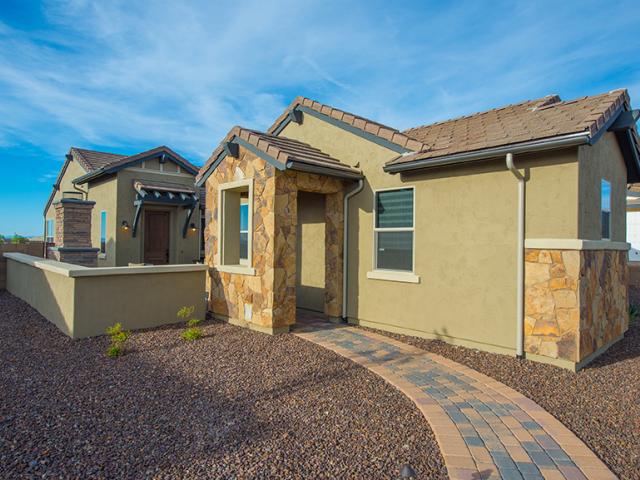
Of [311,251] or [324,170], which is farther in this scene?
[311,251]

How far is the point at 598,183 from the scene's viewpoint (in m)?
6.13

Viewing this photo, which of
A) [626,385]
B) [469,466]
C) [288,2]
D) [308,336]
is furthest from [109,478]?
[288,2]

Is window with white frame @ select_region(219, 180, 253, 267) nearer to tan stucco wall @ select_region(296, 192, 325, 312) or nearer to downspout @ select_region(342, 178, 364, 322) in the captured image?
tan stucco wall @ select_region(296, 192, 325, 312)

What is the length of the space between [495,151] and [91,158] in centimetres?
1579

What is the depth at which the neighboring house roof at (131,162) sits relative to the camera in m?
13.5

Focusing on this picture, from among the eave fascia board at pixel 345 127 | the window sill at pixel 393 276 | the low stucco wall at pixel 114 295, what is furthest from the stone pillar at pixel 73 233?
the window sill at pixel 393 276

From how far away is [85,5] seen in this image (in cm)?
798

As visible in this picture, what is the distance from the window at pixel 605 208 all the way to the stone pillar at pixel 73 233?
11.6 meters

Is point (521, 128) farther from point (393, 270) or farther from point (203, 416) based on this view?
point (203, 416)

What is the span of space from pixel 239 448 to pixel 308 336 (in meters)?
3.66

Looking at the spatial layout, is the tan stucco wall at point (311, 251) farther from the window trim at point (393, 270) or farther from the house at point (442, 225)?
the window trim at point (393, 270)

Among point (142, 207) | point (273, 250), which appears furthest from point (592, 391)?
point (142, 207)

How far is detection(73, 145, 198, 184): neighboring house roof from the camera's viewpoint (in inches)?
531

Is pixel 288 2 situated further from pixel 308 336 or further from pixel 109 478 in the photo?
pixel 109 478
